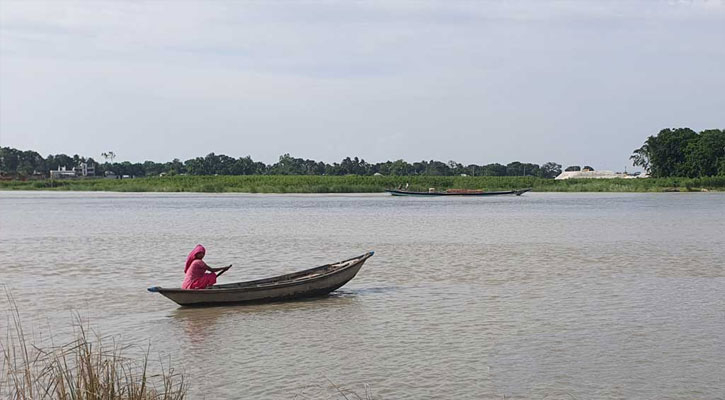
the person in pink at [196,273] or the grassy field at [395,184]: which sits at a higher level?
the grassy field at [395,184]

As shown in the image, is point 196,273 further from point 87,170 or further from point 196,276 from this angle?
point 87,170

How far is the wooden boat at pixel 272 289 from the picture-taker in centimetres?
1342

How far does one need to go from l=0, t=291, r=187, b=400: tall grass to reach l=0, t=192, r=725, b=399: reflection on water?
0.53 metres

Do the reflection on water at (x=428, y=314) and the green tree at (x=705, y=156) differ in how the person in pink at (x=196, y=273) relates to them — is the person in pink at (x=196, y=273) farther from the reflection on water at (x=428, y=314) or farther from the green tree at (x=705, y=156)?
the green tree at (x=705, y=156)

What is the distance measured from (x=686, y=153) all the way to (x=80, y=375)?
9707 cm

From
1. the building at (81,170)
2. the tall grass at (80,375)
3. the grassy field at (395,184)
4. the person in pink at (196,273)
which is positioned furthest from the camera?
the building at (81,170)

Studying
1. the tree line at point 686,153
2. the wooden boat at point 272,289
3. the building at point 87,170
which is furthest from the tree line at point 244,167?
the wooden boat at point 272,289

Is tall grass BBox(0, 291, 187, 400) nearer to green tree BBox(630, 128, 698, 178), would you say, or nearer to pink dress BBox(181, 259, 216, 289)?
pink dress BBox(181, 259, 216, 289)

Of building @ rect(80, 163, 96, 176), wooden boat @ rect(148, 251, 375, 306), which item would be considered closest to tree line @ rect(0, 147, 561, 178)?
building @ rect(80, 163, 96, 176)

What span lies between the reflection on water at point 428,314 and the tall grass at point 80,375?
53cm

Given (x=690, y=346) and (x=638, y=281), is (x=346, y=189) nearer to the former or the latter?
(x=638, y=281)

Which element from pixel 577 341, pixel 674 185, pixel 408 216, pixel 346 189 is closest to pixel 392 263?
pixel 577 341

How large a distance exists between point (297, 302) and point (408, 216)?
30361mm

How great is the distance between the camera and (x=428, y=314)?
13516 millimetres
